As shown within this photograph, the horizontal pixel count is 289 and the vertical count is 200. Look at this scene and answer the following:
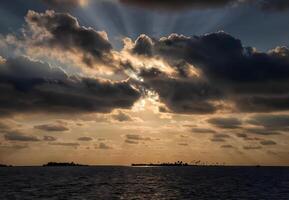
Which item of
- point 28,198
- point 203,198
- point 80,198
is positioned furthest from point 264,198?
point 28,198

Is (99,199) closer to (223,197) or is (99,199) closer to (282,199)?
(223,197)

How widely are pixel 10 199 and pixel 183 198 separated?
40322 mm

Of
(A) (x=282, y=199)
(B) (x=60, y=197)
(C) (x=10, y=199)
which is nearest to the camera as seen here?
(C) (x=10, y=199)

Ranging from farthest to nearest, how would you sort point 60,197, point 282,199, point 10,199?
point 282,199 < point 60,197 < point 10,199

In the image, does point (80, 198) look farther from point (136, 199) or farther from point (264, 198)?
point (264, 198)

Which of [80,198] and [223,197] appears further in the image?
[223,197]

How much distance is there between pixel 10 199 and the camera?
94.0 m

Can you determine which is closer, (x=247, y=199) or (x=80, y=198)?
(x=80, y=198)

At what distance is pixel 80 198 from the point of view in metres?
99.8

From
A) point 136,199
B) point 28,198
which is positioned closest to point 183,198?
point 136,199

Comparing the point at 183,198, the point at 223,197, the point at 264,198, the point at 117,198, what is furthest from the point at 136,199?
the point at 264,198

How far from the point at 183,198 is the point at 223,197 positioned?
10321 mm

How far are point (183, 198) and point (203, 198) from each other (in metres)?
4.83

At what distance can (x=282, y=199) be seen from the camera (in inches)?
4225
